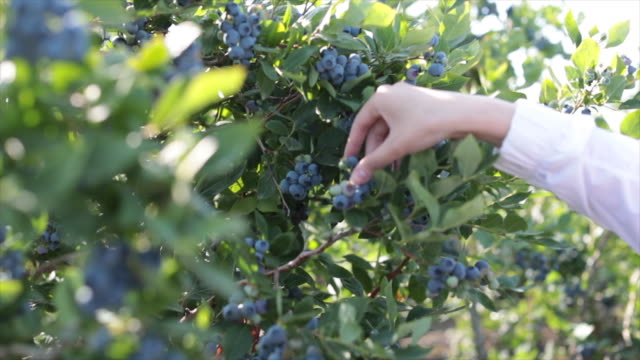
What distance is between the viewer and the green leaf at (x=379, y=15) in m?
1.22

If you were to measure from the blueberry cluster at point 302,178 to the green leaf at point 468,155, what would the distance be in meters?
0.36

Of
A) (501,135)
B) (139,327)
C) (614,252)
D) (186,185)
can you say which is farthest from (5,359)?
(614,252)

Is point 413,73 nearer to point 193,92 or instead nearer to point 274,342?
point 274,342

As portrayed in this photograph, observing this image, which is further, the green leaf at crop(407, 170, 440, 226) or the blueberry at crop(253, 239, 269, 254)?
the blueberry at crop(253, 239, 269, 254)

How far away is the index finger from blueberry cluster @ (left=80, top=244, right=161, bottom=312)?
558 millimetres

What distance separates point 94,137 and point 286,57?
717 mm

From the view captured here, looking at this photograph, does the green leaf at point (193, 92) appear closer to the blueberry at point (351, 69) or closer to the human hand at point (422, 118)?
the human hand at point (422, 118)

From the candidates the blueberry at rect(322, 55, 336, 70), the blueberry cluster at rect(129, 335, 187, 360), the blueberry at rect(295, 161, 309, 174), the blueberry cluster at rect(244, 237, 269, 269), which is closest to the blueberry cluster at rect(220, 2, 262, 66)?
the blueberry at rect(322, 55, 336, 70)

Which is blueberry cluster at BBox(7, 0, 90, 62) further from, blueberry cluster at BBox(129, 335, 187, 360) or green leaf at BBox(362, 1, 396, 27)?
green leaf at BBox(362, 1, 396, 27)

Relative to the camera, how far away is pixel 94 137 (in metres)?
0.64

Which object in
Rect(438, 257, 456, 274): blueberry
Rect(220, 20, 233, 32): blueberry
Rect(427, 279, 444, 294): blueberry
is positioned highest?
Rect(220, 20, 233, 32): blueberry

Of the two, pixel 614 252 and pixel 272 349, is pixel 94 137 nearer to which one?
pixel 272 349

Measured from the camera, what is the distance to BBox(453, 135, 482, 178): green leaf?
1.05 metres

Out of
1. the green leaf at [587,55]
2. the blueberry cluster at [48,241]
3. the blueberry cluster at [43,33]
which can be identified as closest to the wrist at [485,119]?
the green leaf at [587,55]
